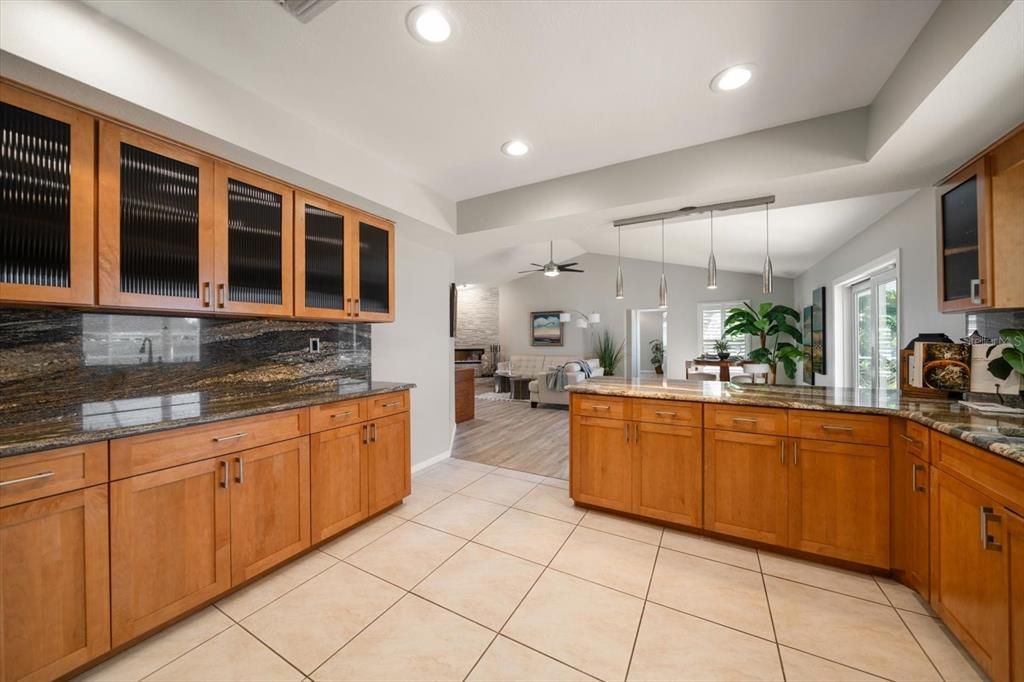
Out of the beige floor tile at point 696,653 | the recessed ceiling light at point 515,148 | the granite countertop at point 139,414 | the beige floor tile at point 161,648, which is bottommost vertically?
the beige floor tile at point 696,653

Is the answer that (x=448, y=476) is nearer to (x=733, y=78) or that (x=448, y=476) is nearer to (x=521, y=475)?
(x=521, y=475)

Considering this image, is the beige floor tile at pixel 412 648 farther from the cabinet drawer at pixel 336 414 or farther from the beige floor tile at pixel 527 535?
the cabinet drawer at pixel 336 414

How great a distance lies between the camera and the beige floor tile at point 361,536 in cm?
228

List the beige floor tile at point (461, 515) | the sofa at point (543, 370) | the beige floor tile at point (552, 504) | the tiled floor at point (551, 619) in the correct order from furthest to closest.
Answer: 1. the sofa at point (543, 370)
2. the beige floor tile at point (552, 504)
3. the beige floor tile at point (461, 515)
4. the tiled floor at point (551, 619)

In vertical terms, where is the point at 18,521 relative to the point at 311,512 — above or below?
above

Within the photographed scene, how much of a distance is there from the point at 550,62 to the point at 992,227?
2176mm

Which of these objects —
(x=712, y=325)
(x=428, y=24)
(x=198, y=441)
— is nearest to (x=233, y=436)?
(x=198, y=441)

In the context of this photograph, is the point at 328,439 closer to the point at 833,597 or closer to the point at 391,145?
the point at 391,145

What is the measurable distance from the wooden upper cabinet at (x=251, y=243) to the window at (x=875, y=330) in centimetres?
441

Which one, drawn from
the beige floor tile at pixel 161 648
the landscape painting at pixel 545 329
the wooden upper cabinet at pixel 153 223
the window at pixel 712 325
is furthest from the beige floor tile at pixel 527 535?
the landscape painting at pixel 545 329

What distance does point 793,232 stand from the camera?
3992 millimetres

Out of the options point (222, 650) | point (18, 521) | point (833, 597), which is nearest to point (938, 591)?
point (833, 597)

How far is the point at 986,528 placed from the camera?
1.32 m

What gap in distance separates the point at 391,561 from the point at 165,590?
3.19ft
